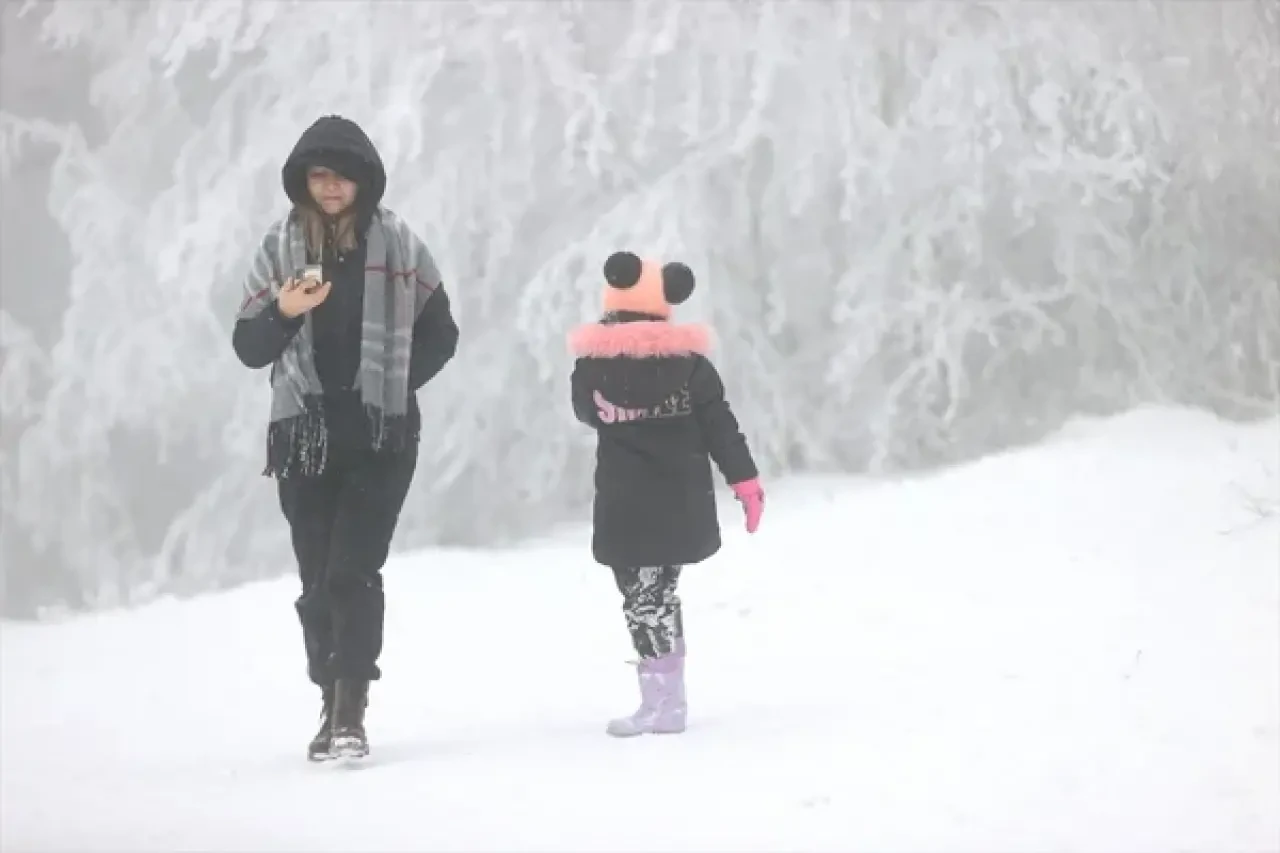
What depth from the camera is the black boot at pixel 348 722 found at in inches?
88.3

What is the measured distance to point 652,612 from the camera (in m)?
2.46

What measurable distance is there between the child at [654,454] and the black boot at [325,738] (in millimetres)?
532

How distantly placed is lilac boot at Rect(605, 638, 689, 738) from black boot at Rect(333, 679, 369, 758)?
1.61 ft

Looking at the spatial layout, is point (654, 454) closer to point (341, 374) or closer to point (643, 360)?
point (643, 360)

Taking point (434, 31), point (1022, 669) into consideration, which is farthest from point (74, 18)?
point (1022, 669)

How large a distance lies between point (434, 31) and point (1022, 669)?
9.49ft

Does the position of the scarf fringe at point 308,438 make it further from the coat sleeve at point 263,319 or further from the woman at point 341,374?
the coat sleeve at point 263,319

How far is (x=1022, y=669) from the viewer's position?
8.80ft

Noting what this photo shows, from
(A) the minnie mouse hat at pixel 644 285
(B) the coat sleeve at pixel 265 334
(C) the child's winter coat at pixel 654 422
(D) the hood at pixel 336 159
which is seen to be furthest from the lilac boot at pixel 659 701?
(D) the hood at pixel 336 159

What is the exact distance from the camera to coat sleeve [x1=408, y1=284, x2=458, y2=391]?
2.28m

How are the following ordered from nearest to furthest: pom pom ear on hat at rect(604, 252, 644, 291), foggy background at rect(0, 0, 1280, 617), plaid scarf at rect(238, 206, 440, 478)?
1. plaid scarf at rect(238, 206, 440, 478)
2. pom pom ear on hat at rect(604, 252, 644, 291)
3. foggy background at rect(0, 0, 1280, 617)

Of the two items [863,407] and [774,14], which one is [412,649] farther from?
[774,14]

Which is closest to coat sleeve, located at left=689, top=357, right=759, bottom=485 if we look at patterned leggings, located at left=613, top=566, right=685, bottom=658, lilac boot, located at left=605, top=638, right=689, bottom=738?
patterned leggings, located at left=613, top=566, right=685, bottom=658

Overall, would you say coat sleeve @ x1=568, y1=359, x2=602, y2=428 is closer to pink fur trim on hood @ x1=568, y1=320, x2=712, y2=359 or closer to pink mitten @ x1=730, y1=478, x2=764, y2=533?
pink fur trim on hood @ x1=568, y1=320, x2=712, y2=359
